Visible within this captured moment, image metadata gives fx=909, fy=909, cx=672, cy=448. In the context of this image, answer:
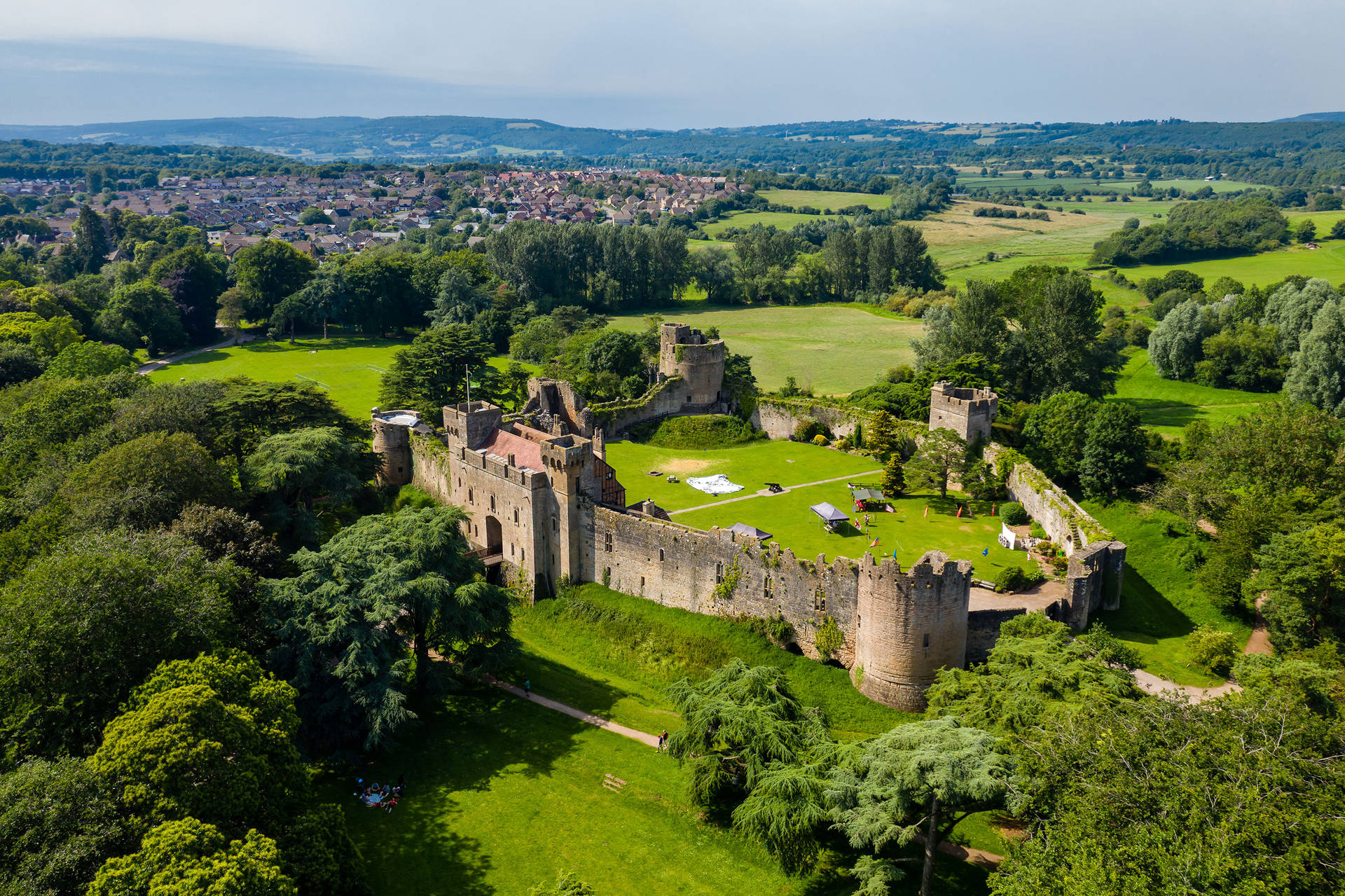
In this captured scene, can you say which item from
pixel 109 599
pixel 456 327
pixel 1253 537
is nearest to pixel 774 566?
pixel 1253 537

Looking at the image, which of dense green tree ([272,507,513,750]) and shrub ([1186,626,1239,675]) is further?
shrub ([1186,626,1239,675])

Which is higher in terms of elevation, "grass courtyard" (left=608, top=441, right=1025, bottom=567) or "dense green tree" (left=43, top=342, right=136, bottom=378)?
"dense green tree" (left=43, top=342, right=136, bottom=378)

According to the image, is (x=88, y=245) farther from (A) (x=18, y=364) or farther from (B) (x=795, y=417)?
(B) (x=795, y=417)

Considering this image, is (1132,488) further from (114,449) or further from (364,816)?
(114,449)

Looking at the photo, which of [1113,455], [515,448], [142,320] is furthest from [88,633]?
[142,320]

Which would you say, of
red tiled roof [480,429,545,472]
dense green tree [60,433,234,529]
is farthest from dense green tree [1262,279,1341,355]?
dense green tree [60,433,234,529]

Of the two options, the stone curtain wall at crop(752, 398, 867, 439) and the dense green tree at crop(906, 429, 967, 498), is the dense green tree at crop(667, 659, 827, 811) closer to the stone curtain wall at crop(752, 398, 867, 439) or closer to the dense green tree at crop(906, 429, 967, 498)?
the dense green tree at crop(906, 429, 967, 498)
